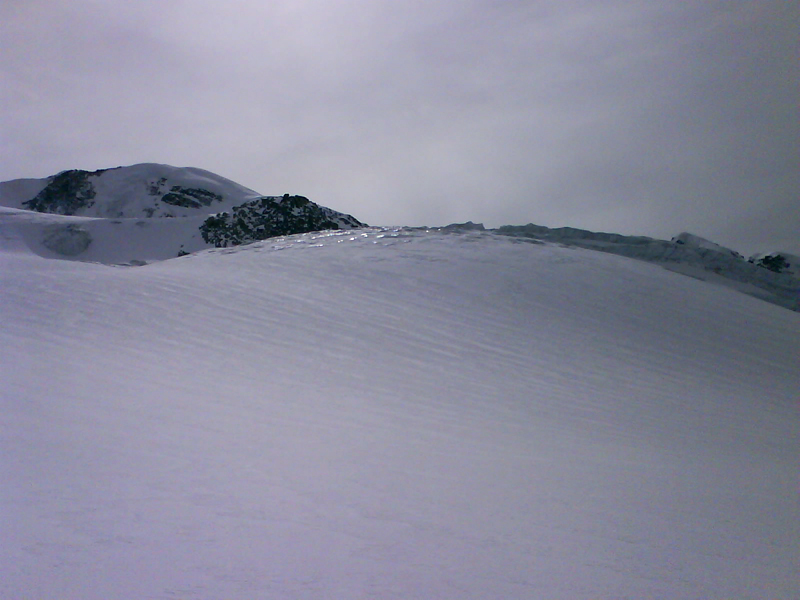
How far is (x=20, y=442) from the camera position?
3.62 m

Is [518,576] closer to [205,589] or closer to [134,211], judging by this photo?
[205,589]

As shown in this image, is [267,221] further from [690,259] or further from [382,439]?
[382,439]

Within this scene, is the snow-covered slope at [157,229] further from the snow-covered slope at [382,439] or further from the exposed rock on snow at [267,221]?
the snow-covered slope at [382,439]

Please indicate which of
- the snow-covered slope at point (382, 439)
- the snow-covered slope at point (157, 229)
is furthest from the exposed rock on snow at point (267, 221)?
the snow-covered slope at point (382, 439)

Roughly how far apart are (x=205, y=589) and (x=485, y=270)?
10315 millimetres

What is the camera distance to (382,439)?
192 inches

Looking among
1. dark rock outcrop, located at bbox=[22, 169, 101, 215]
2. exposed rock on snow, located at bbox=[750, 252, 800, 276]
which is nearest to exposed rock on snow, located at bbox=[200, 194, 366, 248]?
exposed rock on snow, located at bbox=[750, 252, 800, 276]

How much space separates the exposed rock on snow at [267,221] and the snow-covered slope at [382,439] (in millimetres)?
34547

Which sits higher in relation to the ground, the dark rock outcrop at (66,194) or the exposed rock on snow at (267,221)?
the dark rock outcrop at (66,194)

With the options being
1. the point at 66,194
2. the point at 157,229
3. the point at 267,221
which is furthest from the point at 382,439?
the point at 66,194

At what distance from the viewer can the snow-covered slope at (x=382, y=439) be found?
9.13 ft

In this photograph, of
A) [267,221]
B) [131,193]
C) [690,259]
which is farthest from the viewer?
[131,193]

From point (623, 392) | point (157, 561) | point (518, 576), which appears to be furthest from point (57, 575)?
point (623, 392)

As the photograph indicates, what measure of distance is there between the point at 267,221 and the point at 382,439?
4366 cm
